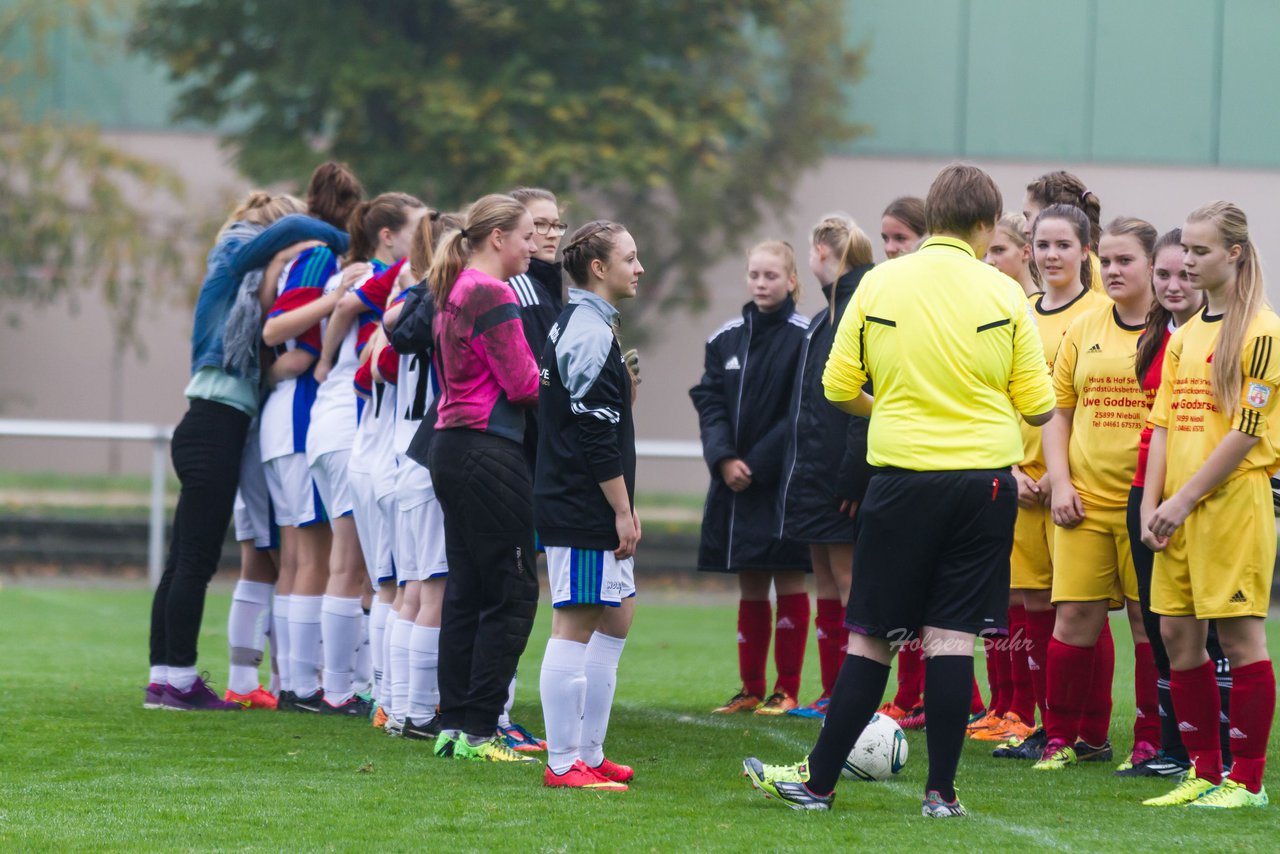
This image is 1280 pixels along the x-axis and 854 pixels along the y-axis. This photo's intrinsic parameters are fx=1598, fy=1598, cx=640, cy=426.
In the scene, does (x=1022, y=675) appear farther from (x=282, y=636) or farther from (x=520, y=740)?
(x=282, y=636)

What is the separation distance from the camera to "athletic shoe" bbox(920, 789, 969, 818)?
194 inches

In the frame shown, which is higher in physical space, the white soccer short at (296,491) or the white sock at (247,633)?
the white soccer short at (296,491)

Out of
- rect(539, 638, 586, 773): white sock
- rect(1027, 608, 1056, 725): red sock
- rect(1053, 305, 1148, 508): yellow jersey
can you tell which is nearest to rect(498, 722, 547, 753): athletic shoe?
rect(539, 638, 586, 773): white sock

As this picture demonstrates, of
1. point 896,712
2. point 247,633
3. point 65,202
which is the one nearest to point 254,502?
point 247,633

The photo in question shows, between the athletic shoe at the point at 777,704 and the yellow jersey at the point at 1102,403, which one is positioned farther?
the athletic shoe at the point at 777,704

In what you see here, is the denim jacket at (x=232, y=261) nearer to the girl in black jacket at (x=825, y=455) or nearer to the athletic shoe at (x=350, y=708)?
the athletic shoe at (x=350, y=708)

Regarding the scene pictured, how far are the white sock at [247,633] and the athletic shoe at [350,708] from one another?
0.48 meters

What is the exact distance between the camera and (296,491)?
7.41m

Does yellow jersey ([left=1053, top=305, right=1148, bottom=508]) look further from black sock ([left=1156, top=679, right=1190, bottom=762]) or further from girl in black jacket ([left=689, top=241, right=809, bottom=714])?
girl in black jacket ([left=689, top=241, right=809, bottom=714])

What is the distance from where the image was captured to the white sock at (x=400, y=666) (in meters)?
6.54

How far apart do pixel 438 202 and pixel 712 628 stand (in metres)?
9.36

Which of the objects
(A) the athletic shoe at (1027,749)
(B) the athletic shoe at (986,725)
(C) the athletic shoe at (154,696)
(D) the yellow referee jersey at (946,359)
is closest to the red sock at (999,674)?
(B) the athletic shoe at (986,725)

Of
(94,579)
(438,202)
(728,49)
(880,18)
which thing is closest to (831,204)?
(880,18)

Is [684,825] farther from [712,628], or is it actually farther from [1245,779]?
[712,628]
